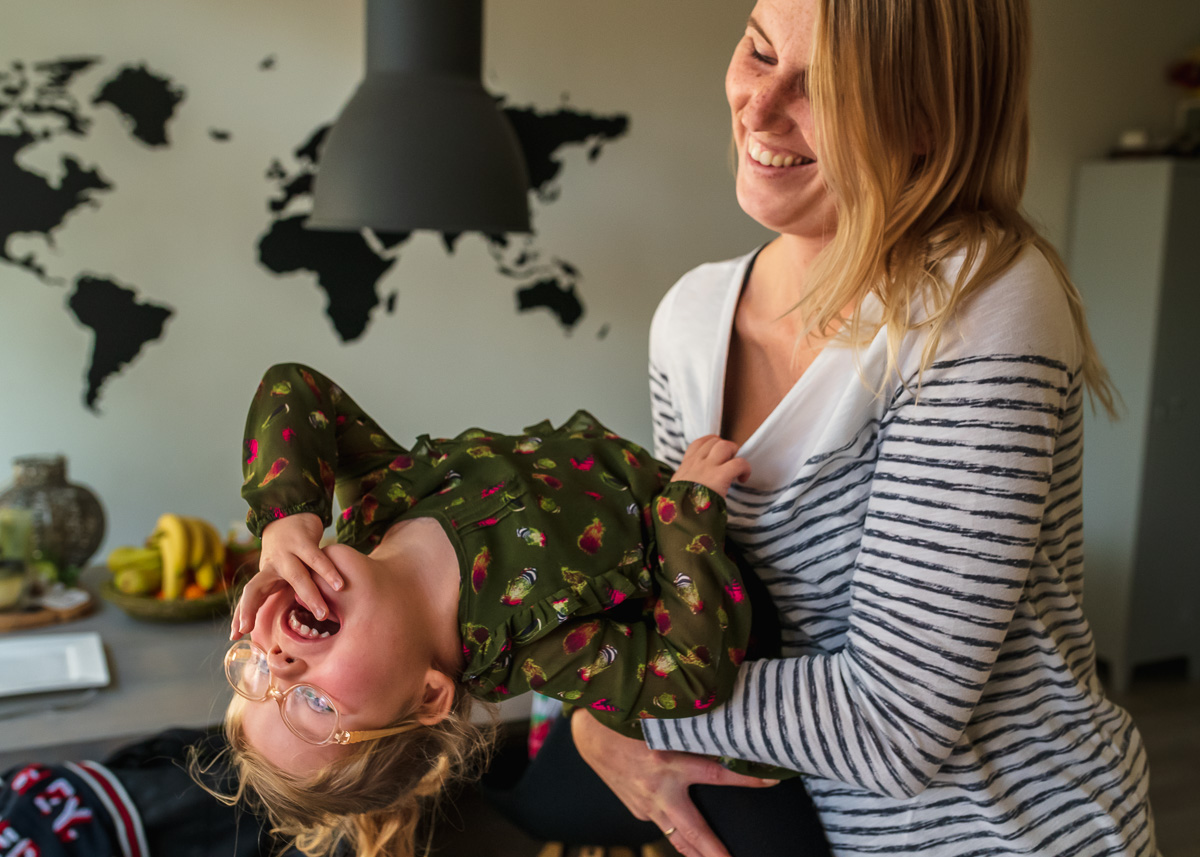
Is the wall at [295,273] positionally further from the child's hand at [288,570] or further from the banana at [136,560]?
the child's hand at [288,570]

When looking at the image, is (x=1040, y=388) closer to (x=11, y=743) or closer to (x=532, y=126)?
(x=11, y=743)

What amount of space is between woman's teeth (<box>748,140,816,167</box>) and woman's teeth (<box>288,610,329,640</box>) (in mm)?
596

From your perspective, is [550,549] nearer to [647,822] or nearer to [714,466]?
[714,466]

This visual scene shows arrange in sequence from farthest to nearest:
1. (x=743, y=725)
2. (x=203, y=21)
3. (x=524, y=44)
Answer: (x=524, y=44) < (x=203, y=21) < (x=743, y=725)

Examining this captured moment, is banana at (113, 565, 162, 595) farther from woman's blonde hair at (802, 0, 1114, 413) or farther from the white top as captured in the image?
woman's blonde hair at (802, 0, 1114, 413)

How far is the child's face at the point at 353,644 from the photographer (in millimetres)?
849

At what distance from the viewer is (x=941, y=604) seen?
81cm

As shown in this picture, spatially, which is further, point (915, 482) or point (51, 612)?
point (51, 612)

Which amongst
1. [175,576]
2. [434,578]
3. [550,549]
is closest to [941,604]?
[550,549]

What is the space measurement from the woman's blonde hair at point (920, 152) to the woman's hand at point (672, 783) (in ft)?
Answer: 1.49

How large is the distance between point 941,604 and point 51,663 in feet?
5.39

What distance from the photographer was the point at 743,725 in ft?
Answer: 2.93

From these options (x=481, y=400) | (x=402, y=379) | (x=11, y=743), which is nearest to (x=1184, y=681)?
(x=481, y=400)

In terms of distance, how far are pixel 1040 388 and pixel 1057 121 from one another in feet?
11.0
